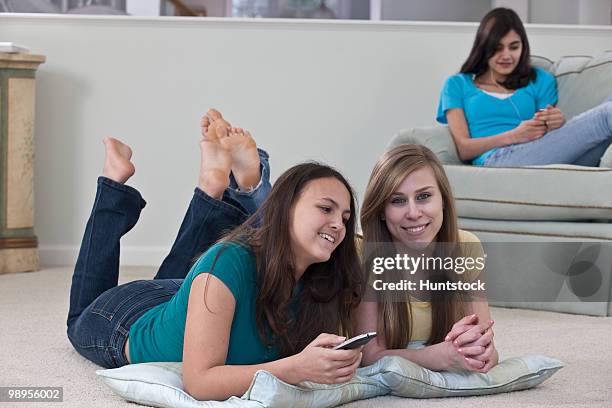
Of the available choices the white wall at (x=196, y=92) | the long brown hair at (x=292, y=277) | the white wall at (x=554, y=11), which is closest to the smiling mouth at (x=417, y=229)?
the long brown hair at (x=292, y=277)

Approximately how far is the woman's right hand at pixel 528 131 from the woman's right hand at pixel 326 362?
5.30 feet

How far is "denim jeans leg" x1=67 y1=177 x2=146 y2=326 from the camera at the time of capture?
1770mm

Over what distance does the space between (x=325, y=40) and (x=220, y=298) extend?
2225mm

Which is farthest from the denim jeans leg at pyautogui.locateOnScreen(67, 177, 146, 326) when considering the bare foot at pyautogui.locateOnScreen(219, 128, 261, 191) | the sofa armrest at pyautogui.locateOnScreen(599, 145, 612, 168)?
the sofa armrest at pyautogui.locateOnScreen(599, 145, 612, 168)

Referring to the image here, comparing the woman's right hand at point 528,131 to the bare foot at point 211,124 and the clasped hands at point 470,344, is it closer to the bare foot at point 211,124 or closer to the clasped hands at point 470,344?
the bare foot at point 211,124

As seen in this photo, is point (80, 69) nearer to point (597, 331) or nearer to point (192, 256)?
point (192, 256)

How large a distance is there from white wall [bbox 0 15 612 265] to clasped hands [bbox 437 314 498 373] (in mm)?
1989

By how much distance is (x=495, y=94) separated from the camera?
2971 mm

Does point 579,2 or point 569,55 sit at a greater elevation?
point 579,2

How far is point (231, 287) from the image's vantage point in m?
1.36

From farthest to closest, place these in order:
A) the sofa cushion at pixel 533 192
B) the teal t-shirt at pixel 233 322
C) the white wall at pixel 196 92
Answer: the white wall at pixel 196 92, the sofa cushion at pixel 533 192, the teal t-shirt at pixel 233 322

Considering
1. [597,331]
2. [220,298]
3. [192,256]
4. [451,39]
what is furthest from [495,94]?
[220,298]

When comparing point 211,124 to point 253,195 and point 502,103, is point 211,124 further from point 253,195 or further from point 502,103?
point 502,103

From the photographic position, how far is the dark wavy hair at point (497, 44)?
9.54 feet
